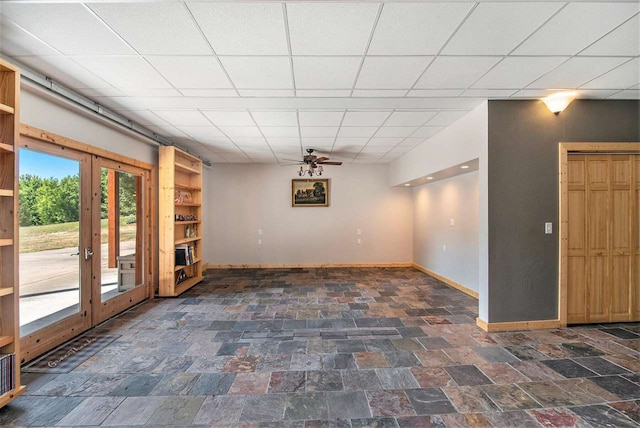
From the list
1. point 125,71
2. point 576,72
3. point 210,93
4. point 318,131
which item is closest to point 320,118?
point 318,131

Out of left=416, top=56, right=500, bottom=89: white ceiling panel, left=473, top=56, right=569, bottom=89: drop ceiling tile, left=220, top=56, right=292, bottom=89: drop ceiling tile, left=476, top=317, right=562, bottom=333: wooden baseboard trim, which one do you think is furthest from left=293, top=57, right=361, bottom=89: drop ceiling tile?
left=476, top=317, right=562, bottom=333: wooden baseboard trim

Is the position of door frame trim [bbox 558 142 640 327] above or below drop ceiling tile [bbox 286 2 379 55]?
below

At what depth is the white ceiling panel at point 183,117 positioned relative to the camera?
12.4 feet

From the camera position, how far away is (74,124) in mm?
3359

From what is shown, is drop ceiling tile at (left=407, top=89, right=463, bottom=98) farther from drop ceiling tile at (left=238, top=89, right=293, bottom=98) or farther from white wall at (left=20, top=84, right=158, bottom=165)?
white wall at (left=20, top=84, right=158, bottom=165)

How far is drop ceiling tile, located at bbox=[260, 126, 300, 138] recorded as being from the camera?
4.45 meters

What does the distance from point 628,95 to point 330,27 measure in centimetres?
389

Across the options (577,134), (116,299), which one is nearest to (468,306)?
(577,134)

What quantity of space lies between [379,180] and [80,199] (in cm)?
635

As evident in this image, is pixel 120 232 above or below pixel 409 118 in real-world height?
below

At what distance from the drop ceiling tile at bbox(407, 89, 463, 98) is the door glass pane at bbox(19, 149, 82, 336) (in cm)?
415

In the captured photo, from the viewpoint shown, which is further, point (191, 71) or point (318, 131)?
point (318, 131)

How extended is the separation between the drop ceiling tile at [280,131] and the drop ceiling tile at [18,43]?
2.56 metres

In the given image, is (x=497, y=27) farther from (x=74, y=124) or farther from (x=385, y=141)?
(x=74, y=124)
